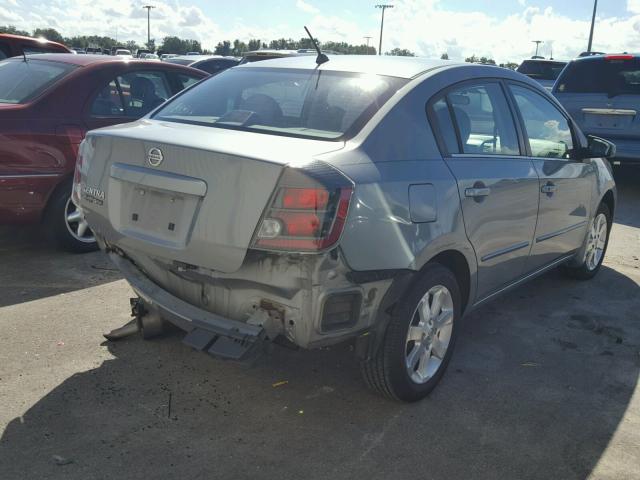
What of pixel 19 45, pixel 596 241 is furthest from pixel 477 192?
pixel 19 45

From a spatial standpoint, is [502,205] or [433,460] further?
[502,205]

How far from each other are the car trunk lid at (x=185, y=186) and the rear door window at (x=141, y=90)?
2.75m

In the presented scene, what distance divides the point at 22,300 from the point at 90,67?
2220 millimetres

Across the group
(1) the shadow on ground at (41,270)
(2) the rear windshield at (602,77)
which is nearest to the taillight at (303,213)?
(1) the shadow on ground at (41,270)

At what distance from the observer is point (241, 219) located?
105 inches

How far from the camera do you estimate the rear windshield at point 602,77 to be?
28.6 feet

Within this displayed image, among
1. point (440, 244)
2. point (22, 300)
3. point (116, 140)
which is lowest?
point (22, 300)

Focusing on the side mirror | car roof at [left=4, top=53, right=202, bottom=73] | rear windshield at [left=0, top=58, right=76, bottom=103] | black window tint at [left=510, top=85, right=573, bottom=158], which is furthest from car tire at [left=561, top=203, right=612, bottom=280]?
rear windshield at [left=0, top=58, right=76, bottom=103]

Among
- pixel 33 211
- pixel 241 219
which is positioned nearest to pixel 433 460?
pixel 241 219

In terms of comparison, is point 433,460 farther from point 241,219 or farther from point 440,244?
point 241,219

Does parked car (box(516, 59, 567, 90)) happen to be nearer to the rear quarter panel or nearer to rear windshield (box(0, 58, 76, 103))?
rear windshield (box(0, 58, 76, 103))

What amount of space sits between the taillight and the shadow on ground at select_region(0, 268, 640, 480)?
0.77m

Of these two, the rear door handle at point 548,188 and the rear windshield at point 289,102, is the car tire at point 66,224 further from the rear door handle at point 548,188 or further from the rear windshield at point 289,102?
the rear door handle at point 548,188

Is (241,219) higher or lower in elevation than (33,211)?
higher
